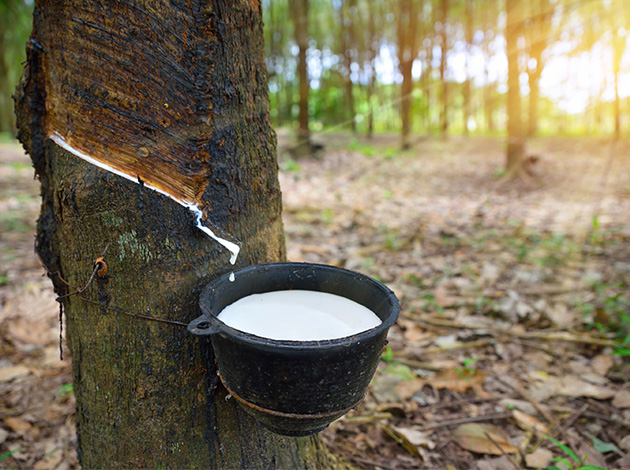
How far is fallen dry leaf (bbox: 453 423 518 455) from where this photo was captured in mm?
1924

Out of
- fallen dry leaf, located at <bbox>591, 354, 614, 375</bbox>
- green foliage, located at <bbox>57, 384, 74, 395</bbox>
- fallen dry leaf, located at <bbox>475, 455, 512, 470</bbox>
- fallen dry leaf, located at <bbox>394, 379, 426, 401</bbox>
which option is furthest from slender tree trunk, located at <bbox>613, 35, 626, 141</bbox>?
green foliage, located at <bbox>57, 384, 74, 395</bbox>

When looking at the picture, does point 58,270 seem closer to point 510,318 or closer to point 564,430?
point 564,430

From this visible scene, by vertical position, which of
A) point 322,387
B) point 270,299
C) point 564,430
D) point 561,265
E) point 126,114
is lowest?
point 564,430

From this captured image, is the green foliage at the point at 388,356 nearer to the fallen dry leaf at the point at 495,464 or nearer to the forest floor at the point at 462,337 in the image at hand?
the forest floor at the point at 462,337

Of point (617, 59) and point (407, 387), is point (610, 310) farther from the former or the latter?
point (617, 59)

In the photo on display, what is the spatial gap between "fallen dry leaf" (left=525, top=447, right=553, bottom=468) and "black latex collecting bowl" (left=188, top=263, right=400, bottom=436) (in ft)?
4.01

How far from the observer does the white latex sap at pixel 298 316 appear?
114 centimetres

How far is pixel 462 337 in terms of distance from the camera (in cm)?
283

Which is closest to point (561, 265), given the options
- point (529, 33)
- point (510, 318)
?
point (510, 318)

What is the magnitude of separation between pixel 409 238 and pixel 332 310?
3635 mm

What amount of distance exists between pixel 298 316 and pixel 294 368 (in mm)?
268

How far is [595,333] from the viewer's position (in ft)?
8.94

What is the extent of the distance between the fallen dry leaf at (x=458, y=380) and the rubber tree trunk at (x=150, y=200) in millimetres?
1286

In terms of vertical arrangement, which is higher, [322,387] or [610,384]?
[322,387]
